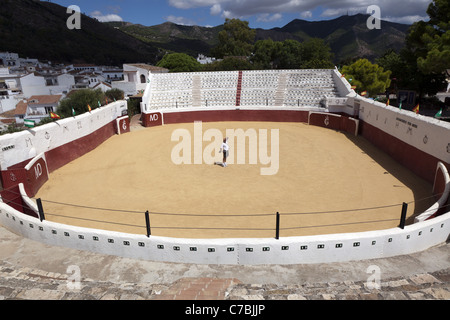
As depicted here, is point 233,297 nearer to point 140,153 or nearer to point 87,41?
point 140,153

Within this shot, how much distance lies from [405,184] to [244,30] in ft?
253

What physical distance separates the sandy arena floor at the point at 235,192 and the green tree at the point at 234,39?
66059 millimetres

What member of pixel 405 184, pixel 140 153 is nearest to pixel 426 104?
pixel 405 184

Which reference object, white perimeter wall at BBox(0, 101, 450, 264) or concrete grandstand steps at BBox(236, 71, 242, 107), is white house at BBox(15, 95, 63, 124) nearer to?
concrete grandstand steps at BBox(236, 71, 242, 107)

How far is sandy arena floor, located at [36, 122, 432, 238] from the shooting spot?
1065 centimetres

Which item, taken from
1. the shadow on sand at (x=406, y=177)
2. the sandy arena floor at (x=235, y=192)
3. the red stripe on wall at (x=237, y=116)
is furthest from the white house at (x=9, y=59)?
the shadow on sand at (x=406, y=177)

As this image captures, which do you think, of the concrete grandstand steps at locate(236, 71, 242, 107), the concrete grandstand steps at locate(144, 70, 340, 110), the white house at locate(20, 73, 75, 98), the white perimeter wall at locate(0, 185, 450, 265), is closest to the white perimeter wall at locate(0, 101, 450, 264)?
the white perimeter wall at locate(0, 185, 450, 265)

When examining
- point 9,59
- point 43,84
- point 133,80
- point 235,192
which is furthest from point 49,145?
point 9,59

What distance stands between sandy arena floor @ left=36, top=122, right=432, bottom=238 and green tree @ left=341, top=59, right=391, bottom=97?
59.3ft

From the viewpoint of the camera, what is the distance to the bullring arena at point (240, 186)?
7852mm

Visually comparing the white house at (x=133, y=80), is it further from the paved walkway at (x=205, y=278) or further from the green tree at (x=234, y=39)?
the paved walkway at (x=205, y=278)

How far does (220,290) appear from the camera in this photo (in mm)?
6277

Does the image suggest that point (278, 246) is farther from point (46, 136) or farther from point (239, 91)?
point (239, 91)

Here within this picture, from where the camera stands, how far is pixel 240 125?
27.9 meters
